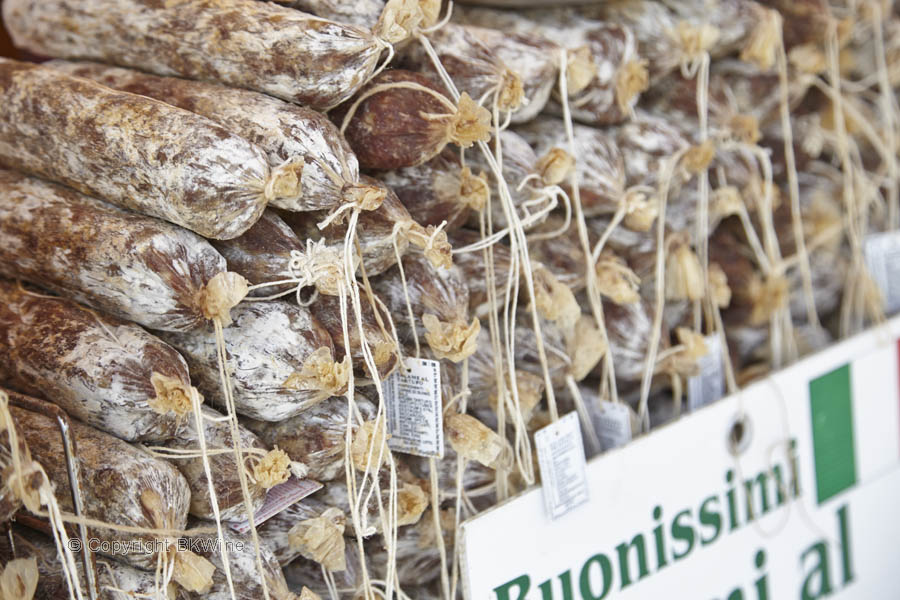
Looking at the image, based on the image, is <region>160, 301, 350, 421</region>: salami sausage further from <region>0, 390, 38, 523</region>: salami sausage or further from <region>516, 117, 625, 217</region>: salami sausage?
<region>516, 117, 625, 217</region>: salami sausage

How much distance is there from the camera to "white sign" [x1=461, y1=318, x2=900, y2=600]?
1.23m

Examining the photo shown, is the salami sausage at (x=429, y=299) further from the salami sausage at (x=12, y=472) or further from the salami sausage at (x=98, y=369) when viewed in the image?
the salami sausage at (x=12, y=472)

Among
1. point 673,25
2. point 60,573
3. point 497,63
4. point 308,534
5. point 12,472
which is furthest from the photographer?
point 673,25

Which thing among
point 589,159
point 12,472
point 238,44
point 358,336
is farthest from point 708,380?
point 12,472

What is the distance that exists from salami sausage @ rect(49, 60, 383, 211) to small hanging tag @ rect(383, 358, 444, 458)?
227 millimetres

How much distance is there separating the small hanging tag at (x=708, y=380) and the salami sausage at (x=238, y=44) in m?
0.76

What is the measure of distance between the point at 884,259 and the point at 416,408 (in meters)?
1.17

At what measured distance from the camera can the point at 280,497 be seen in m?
1.06

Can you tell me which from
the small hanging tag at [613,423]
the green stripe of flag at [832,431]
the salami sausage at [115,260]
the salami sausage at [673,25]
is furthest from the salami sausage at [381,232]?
the green stripe of flag at [832,431]

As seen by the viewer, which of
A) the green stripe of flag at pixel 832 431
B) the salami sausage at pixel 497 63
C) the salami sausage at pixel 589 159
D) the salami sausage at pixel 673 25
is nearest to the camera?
the salami sausage at pixel 497 63

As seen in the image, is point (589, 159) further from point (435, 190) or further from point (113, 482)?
point (113, 482)

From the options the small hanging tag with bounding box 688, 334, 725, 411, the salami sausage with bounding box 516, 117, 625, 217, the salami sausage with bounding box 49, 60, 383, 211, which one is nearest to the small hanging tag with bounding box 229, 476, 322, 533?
the salami sausage with bounding box 49, 60, 383, 211

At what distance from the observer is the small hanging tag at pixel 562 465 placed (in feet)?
3.93

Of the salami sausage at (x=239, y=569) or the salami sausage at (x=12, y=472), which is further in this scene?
the salami sausage at (x=239, y=569)
